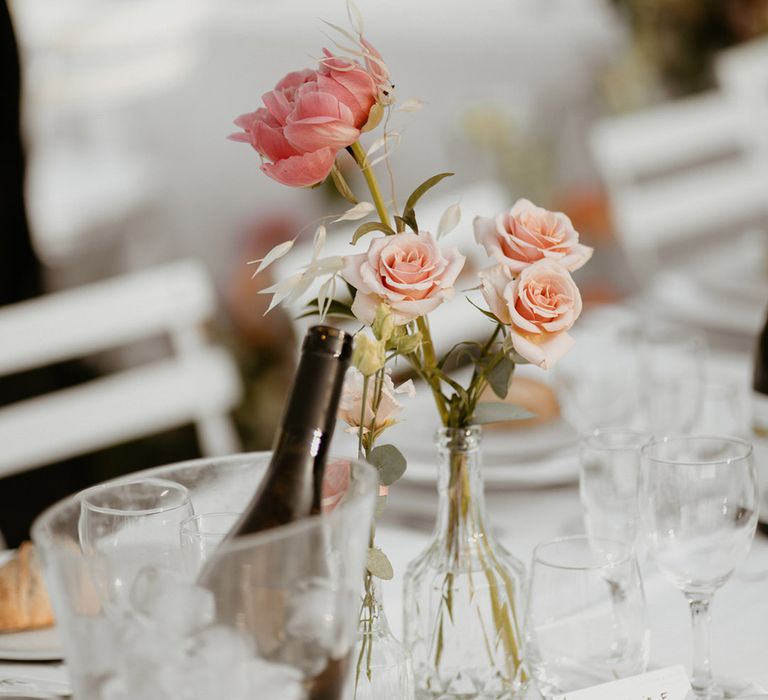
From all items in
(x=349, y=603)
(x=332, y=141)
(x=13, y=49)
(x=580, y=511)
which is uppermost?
(x=13, y=49)

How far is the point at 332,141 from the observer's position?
688mm

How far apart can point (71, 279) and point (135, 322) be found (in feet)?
5.26

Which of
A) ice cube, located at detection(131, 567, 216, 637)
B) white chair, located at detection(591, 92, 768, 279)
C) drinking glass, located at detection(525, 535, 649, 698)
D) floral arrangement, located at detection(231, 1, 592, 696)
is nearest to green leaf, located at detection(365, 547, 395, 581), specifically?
floral arrangement, located at detection(231, 1, 592, 696)

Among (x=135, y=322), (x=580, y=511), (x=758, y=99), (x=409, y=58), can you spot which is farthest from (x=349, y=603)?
(x=409, y=58)

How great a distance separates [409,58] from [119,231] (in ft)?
3.82

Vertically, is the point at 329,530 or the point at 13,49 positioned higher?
the point at 13,49

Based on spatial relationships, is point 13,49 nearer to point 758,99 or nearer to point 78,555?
point 758,99

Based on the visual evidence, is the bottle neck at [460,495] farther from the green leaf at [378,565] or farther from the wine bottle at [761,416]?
the wine bottle at [761,416]

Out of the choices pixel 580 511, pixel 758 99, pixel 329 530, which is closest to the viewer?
pixel 329 530

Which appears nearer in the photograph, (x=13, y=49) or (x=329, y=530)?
(x=329, y=530)

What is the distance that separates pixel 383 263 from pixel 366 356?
2.6 inches

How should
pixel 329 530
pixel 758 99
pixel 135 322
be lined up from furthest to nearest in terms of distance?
pixel 758 99, pixel 135 322, pixel 329 530

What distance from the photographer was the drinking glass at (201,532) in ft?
2.33

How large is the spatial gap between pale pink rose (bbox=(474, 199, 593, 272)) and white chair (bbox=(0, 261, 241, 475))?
1.13m
